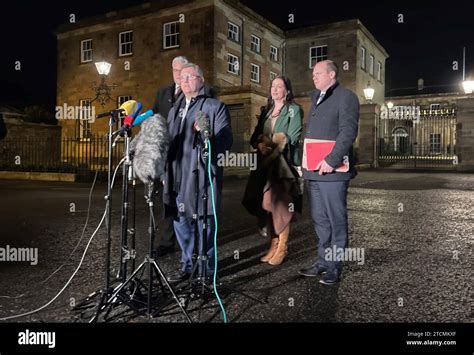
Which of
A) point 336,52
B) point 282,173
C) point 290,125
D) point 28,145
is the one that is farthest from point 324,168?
point 336,52

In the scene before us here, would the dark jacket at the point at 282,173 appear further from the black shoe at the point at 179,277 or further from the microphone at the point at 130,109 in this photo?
the microphone at the point at 130,109

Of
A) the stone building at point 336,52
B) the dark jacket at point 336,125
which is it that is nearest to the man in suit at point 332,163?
the dark jacket at point 336,125

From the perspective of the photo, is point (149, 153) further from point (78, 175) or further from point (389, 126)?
point (389, 126)

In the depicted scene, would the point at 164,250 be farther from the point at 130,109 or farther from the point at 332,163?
the point at 332,163

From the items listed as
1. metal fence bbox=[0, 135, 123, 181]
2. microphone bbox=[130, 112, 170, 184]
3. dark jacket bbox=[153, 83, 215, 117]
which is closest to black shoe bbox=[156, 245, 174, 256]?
dark jacket bbox=[153, 83, 215, 117]

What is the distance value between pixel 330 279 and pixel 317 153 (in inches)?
45.8

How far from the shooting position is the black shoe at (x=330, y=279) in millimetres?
3803

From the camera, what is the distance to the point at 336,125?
384 cm

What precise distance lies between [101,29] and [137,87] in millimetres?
5068

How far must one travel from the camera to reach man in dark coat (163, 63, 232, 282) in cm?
370

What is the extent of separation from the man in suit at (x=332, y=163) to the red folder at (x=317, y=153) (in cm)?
4

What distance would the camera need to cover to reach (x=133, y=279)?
331cm
